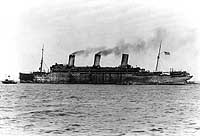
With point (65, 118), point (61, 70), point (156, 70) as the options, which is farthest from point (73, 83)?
point (65, 118)

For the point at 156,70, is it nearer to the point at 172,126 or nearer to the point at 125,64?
the point at 125,64

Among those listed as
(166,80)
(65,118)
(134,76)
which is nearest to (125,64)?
(134,76)

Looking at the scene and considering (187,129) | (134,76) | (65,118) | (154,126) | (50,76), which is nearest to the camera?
(187,129)

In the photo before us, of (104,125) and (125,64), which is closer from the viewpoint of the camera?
(104,125)

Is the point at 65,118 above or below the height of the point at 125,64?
below

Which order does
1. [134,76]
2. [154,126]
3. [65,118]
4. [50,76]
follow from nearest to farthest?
[154,126] < [65,118] < [134,76] < [50,76]

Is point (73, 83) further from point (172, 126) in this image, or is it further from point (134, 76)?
point (172, 126)
